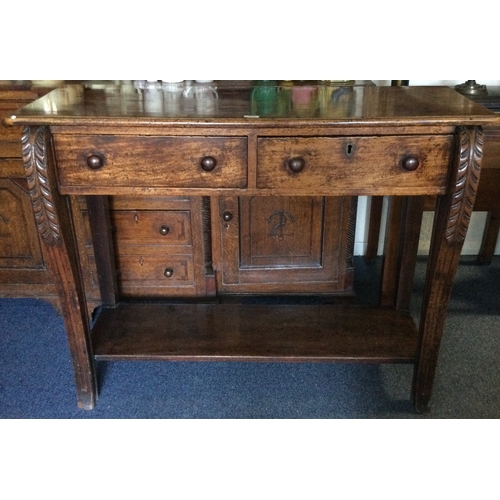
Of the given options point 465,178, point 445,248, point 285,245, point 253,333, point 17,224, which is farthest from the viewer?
point 285,245

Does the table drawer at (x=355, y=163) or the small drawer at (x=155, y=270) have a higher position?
the table drawer at (x=355, y=163)

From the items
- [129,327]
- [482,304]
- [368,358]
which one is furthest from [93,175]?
[482,304]

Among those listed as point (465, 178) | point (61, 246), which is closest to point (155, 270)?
point (61, 246)

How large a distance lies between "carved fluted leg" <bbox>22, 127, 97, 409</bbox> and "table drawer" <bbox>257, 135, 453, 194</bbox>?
1.78ft

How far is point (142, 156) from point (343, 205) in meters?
0.94

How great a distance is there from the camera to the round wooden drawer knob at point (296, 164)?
56.4 inches

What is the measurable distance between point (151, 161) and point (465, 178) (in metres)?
0.80

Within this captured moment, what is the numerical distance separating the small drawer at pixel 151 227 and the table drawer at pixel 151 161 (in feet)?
2.15

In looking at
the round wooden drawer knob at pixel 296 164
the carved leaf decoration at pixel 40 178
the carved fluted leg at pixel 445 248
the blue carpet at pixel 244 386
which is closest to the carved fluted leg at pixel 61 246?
the carved leaf decoration at pixel 40 178

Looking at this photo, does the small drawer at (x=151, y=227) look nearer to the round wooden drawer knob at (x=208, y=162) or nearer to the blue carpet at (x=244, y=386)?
the blue carpet at (x=244, y=386)

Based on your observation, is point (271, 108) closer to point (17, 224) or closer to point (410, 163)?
point (410, 163)

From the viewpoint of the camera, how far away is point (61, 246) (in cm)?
159

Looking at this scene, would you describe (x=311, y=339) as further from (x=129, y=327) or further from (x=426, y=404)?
(x=129, y=327)

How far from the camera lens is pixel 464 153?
139 centimetres
